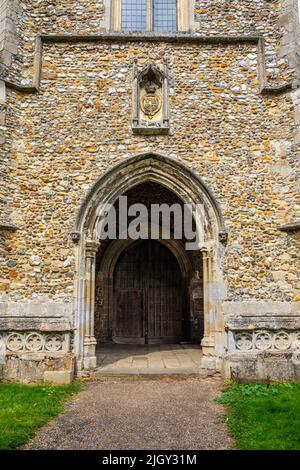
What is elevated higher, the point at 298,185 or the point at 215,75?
the point at 215,75

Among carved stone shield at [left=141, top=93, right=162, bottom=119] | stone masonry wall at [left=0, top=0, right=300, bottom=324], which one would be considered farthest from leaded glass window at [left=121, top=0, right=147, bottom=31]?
carved stone shield at [left=141, top=93, right=162, bottom=119]

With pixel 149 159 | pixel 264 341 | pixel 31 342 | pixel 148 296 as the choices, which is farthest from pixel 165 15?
pixel 31 342

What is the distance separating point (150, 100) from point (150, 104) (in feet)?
0.30

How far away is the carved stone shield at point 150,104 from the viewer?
7059 mm

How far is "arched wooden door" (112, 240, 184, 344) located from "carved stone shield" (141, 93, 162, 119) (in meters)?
4.15

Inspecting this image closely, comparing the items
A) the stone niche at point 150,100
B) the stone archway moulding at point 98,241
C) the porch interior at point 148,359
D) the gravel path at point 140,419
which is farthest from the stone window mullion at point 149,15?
the gravel path at point 140,419

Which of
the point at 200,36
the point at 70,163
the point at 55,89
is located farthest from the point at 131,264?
the point at 200,36

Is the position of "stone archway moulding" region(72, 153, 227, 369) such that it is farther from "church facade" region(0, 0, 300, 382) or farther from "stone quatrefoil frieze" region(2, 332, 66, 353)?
"stone quatrefoil frieze" region(2, 332, 66, 353)

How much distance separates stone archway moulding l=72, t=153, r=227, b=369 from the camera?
247 inches

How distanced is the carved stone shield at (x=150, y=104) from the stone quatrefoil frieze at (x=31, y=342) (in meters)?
4.42

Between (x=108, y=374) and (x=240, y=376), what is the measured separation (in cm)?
210

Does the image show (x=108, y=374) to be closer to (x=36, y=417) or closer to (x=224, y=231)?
(x=36, y=417)

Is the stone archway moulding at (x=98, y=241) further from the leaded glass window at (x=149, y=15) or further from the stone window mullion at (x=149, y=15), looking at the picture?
the leaded glass window at (x=149, y=15)

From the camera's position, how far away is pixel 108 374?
19.4 feet
